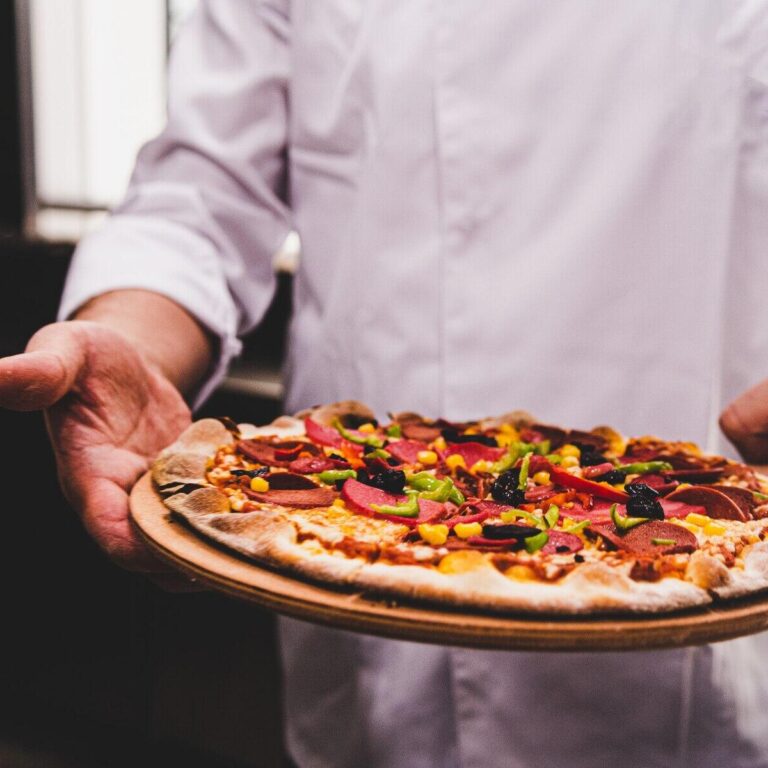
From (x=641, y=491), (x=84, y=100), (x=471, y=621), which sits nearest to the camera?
(x=471, y=621)

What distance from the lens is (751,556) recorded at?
2.62ft

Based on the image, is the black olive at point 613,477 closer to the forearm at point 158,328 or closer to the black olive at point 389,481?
the black olive at point 389,481

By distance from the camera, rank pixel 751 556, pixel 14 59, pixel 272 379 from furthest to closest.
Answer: pixel 14 59, pixel 272 379, pixel 751 556

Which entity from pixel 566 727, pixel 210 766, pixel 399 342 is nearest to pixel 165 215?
pixel 399 342

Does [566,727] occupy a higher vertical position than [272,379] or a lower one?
higher

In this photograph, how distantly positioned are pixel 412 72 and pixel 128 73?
9.97 ft

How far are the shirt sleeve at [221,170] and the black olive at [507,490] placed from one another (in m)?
0.52

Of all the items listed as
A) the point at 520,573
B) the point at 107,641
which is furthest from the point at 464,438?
the point at 107,641

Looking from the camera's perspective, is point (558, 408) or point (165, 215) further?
point (165, 215)

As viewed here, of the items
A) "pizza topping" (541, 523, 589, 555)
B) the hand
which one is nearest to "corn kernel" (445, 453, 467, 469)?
"pizza topping" (541, 523, 589, 555)

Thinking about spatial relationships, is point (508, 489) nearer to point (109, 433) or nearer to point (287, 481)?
point (287, 481)

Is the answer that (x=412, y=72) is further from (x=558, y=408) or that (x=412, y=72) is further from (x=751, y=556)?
(x=751, y=556)

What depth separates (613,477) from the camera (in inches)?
39.3

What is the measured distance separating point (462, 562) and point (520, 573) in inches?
1.9
